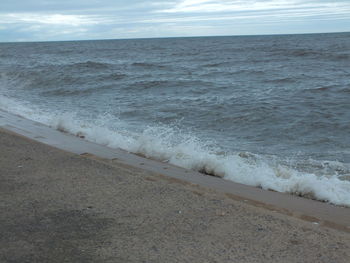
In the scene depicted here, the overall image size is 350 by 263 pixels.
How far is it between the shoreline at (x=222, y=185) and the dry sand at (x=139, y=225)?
0.90 feet

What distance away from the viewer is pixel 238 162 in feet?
21.0

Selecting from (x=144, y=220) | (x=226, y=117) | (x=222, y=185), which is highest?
(x=144, y=220)

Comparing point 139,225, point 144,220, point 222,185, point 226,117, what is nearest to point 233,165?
point 222,185

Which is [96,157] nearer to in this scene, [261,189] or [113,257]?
[261,189]

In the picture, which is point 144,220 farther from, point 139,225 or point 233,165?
point 233,165

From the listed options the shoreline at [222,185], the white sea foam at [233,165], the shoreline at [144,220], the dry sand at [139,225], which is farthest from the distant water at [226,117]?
the dry sand at [139,225]

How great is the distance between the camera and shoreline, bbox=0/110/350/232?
4.32 meters

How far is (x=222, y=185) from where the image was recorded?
538cm

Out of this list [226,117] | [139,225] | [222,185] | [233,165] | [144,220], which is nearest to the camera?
[139,225]

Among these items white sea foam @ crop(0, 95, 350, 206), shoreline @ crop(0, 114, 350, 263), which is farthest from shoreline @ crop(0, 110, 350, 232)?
white sea foam @ crop(0, 95, 350, 206)

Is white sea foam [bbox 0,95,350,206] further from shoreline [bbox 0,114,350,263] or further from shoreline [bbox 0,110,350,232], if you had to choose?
shoreline [bbox 0,114,350,263]

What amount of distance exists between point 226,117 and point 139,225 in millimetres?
8221

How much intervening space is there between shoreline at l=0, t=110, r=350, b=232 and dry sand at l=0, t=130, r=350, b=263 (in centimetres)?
27

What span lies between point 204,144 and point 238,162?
2213 millimetres
